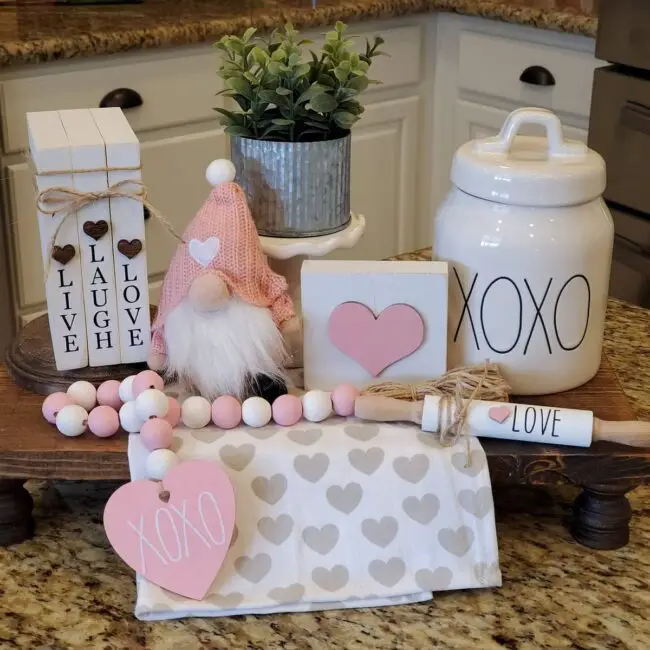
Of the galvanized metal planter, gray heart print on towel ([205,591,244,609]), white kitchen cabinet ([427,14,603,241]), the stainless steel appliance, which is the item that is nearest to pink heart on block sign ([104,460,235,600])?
gray heart print on towel ([205,591,244,609])

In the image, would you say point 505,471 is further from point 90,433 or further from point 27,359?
point 27,359

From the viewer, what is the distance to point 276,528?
75cm

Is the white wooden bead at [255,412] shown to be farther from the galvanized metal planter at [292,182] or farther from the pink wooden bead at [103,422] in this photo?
the galvanized metal planter at [292,182]

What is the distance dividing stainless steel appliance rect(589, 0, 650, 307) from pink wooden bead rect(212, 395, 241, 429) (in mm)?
1522

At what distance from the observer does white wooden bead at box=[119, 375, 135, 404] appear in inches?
33.4

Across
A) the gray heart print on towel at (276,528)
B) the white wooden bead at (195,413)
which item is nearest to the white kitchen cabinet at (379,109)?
the white wooden bead at (195,413)

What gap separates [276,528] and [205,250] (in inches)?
10.2

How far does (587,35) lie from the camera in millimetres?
2295

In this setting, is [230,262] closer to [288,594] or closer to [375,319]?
[375,319]

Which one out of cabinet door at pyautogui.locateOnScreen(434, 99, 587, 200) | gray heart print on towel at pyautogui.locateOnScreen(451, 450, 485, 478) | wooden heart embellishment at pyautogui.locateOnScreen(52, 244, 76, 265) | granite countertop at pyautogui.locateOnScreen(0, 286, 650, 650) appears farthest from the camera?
cabinet door at pyautogui.locateOnScreen(434, 99, 587, 200)

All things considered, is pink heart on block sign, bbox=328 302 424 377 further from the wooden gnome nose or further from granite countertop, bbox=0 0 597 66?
granite countertop, bbox=0 0 597 66

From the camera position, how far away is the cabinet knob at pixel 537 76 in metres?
2.44

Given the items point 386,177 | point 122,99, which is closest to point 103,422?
point 122,99

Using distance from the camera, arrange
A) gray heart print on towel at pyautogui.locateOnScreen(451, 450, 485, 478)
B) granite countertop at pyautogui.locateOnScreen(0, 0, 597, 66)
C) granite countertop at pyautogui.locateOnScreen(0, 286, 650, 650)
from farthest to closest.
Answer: granite countertop at pyautogui.locateOnScreen(0, 0, 597, 66), gray heart print on towel at pyautogui.locateOnScreen(451, 450, 485, 478), granite countertop at pyautogui.locateOnScreen(0, 286, 650, 650)
